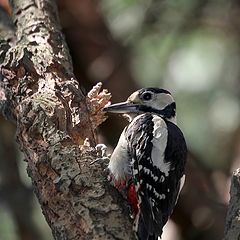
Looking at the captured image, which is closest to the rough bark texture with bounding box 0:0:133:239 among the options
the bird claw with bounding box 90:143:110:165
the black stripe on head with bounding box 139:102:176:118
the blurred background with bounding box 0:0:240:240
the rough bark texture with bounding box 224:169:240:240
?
the bird claw with bounding box 90:143:110:165

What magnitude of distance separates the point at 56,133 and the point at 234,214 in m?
0.90

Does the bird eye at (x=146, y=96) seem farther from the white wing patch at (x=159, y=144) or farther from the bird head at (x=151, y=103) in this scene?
the white wing patch at (x=159, y=144)

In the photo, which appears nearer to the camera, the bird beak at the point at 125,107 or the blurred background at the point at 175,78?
the bird beak at the point at 125,107

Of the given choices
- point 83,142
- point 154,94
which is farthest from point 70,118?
point 154,94

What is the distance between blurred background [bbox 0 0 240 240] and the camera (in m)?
5.50

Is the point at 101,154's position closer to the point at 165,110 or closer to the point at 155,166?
the point at 155,166

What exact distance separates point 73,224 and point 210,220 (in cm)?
228

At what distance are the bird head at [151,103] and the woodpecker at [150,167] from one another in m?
0.09

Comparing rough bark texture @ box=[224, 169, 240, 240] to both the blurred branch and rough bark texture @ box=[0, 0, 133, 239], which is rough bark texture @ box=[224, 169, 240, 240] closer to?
rough bark texture @ box=[0, 0, 133, 239]

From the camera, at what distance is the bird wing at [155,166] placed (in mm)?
3750

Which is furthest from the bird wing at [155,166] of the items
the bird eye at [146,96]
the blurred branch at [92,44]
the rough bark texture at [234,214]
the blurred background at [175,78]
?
the blurred branch at [92,44]

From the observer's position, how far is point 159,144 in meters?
3.96

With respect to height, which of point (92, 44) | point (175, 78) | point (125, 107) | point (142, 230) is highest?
point (175, 78)

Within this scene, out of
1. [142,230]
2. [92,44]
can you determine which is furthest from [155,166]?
[92,44]
